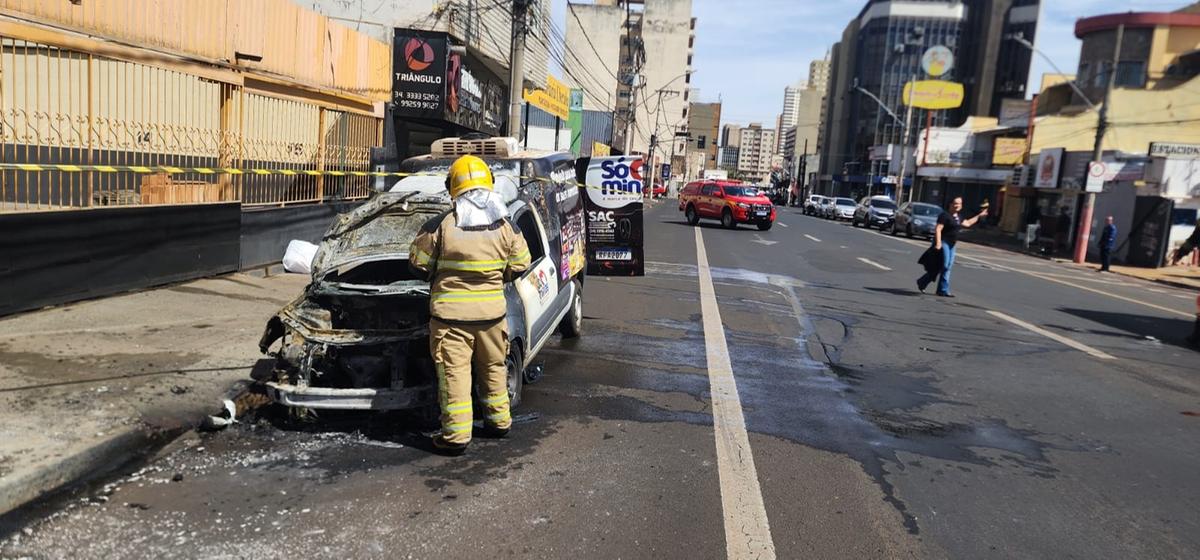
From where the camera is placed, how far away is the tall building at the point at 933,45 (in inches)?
3590

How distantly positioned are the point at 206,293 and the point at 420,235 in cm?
569

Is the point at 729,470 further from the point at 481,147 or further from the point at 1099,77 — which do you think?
the point at 1099,77

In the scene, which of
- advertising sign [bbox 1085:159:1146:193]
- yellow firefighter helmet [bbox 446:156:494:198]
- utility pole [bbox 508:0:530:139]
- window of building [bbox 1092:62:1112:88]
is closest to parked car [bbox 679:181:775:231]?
advertising sign [bbox 1085:159:1146:193]

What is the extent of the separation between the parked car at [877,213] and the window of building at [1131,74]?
90.8ft

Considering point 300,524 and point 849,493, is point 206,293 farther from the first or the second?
point 849,493

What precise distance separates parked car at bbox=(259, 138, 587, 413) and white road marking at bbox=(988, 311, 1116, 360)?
6.41m

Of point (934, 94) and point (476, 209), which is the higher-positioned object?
point (934, 94)

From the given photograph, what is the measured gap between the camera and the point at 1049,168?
128ft

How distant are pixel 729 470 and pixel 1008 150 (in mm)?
58935

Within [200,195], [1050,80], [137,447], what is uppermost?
[1050,80]

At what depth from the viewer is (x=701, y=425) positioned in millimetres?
5957

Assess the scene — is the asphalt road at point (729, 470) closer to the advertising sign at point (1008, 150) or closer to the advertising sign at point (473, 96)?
the advertising sign at point (473, 96)

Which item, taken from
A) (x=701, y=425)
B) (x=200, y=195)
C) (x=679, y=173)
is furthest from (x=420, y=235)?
(x=679, y=173)

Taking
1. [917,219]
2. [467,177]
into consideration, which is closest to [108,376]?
[467,177]
